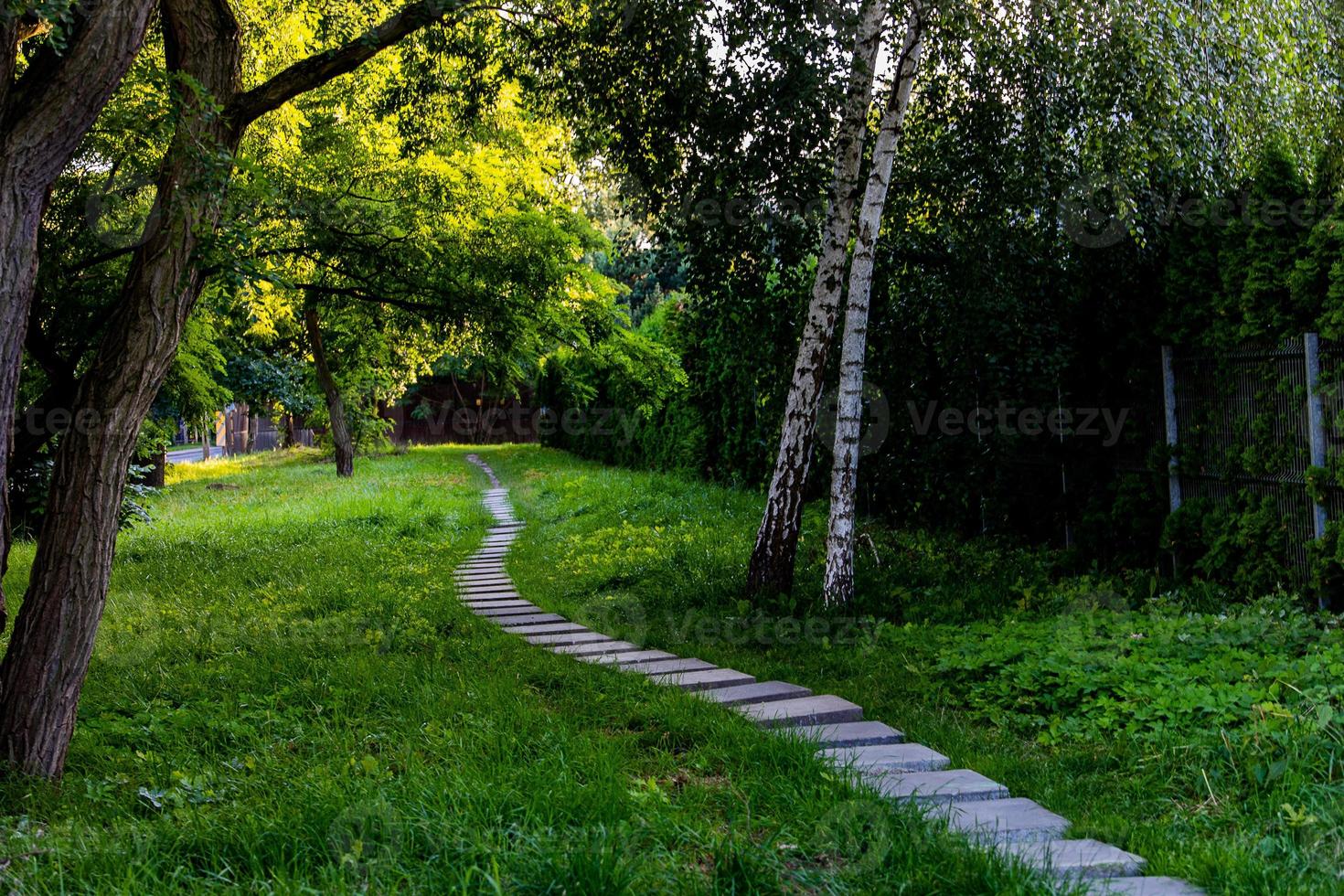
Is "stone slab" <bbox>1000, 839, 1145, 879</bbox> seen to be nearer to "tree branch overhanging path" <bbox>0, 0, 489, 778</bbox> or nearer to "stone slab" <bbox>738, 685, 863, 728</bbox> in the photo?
"stone slab" <bbox>738, 685, 863, 728</bbox>

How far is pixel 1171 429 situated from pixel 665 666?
5112 millimetres

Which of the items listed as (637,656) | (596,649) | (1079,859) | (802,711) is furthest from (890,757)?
(596,649)

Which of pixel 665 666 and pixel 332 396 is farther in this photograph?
pixel 332 396

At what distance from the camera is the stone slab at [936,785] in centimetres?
379

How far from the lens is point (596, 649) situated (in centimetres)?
674

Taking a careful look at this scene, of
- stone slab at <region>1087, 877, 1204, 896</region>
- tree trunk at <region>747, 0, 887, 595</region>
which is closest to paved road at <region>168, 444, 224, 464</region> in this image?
tree trunk at <region>747, 0, 887, 595</region>

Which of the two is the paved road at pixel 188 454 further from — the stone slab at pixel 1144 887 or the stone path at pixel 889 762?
the stone slab at pixel 1144 887

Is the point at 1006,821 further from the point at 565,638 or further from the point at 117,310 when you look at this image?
the point at 117,310

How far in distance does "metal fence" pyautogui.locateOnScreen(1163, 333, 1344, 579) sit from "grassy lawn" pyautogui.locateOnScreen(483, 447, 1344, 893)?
0.85 metres

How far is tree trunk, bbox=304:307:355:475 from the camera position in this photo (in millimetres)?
20500

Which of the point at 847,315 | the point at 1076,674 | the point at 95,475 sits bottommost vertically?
the point at 1076,674

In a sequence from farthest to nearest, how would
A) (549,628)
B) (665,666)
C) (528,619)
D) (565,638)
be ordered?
(528,619) < (549,628) < (565,638) < (665,666)

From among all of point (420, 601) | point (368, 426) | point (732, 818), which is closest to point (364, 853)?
point (732, 818)

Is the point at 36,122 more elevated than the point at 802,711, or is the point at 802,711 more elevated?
the point at 36,122
